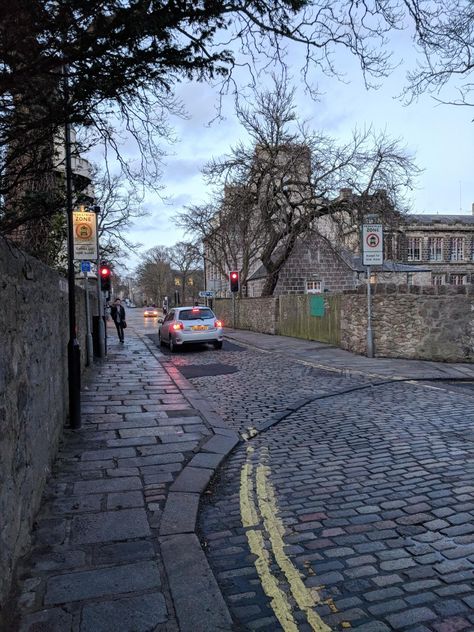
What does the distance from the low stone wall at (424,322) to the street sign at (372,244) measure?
2.67 ft

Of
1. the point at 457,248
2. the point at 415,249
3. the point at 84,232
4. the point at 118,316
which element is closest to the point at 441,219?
the point at 457,248

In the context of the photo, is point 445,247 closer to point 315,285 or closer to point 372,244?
point 315,285

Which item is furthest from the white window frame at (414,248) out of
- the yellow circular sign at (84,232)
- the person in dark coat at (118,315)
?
the yellow circular sign at (84,232)

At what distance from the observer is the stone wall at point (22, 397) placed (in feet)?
9.07

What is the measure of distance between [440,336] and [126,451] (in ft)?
33.2

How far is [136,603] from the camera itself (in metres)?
2.75

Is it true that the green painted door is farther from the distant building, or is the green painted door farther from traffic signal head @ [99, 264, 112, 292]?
the distant building

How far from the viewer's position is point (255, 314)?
28.4 m

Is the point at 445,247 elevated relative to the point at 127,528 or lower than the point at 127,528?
elevated

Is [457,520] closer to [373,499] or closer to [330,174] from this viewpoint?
[373,499]

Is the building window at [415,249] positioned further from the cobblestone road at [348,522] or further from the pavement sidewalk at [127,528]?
the pavement sidewalk at [127,528]

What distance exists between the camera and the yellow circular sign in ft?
42.7

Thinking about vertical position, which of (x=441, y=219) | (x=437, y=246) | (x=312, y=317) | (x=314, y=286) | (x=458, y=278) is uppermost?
(x=441, y=219)

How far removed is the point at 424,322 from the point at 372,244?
8.33 ft
